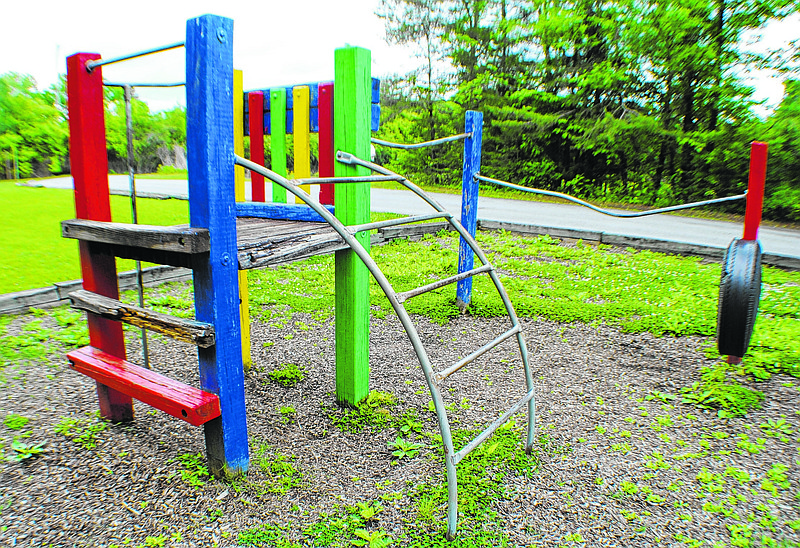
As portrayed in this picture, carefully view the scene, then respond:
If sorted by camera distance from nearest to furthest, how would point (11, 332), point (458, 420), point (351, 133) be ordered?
point (351, 133)
point (458, 420)
point (11, 332)

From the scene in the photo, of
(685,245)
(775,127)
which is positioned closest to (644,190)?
(775,127)

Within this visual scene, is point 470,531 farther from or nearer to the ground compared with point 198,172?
nearer to the ground

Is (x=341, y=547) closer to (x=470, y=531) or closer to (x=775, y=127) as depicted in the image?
(x=470, y=531)

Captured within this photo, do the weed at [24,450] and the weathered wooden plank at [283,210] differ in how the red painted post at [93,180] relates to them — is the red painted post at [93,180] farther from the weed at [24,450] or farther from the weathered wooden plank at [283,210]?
the weathered wooden plank at [283,210]

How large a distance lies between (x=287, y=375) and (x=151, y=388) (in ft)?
3.93

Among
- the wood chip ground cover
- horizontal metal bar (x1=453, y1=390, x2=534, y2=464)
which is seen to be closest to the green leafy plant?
the wood chip ground cover

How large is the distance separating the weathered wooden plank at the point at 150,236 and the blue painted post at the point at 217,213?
0.20ft

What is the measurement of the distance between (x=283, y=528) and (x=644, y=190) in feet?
43.7

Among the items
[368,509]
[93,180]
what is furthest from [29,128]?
[368,509]

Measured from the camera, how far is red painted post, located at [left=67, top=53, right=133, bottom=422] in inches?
90.5

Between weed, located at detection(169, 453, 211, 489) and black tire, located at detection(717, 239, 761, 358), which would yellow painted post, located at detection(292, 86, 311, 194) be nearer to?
weed, located at detection(169, 453, 211, 489)

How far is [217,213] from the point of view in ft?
6.39

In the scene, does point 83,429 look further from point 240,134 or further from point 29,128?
point 29,128

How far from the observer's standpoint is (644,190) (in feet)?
42.3
